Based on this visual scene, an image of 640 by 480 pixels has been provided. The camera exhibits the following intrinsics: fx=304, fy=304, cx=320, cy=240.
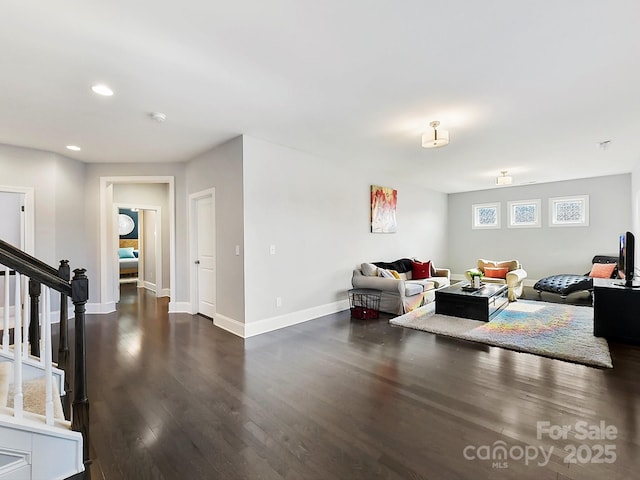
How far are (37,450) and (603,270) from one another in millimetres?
8324

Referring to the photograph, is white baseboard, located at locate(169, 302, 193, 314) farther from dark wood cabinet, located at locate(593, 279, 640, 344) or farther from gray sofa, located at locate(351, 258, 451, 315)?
dark wood cabinet, located at locate(593, 279, 640, 344)

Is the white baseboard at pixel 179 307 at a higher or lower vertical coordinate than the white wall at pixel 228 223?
lower

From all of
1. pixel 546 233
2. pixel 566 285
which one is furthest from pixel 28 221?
pixel 546 233

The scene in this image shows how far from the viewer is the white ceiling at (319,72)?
1855 mm

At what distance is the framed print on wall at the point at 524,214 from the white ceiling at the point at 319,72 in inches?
140

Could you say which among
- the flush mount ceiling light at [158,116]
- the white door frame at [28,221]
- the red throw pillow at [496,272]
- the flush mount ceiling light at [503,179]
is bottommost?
the red throw pillow at [496,272]

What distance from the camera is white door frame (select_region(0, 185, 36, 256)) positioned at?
14.5 ft

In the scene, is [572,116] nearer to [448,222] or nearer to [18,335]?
[18,335]

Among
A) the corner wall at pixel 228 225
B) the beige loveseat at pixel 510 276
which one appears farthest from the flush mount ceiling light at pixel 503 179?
the corner wall at pixel 228 225

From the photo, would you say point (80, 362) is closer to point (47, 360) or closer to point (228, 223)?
point (47, 360)

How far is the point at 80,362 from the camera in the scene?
5.72 ft

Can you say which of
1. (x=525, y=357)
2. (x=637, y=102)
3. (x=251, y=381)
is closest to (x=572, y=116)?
(x=637, y=102)

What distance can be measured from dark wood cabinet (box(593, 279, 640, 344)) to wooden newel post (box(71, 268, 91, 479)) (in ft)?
16.6

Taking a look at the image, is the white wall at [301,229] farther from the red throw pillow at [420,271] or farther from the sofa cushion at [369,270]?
the red throw pillow at [420,271]
